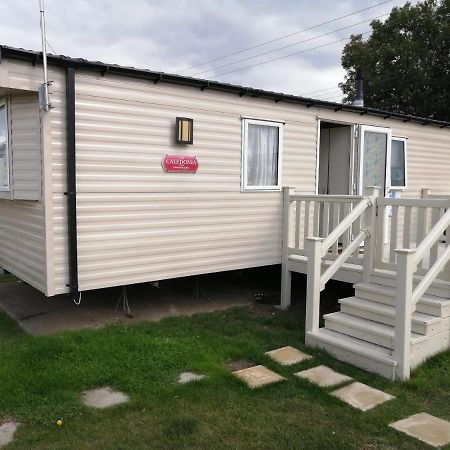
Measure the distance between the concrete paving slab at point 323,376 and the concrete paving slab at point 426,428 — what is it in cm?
74

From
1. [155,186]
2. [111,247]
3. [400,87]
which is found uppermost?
[400,87]

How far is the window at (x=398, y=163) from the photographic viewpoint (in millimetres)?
8250

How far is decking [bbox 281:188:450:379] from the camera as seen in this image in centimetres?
413

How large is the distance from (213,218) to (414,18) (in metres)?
18.2

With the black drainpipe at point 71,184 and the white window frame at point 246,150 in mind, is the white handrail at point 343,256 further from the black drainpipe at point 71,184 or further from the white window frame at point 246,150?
the black drainpipe at point 71,184

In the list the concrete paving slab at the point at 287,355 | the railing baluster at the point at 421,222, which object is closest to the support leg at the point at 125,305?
the concrete paving slab at the point at 287,355

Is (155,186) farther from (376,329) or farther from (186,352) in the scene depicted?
(376,329)

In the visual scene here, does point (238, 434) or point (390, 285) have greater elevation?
point (390, 285)

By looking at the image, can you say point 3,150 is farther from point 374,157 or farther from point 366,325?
point 374,157

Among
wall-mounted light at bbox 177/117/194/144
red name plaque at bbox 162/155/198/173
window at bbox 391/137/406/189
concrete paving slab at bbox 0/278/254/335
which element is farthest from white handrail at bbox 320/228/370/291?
A: window at bbox 391/137/406/189

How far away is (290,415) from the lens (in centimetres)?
345

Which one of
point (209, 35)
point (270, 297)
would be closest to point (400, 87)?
point (209, 35)

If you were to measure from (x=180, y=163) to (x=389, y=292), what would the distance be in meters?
2.85

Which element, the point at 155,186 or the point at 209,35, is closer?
the point at 155,186
